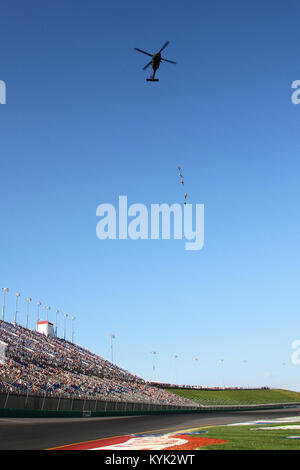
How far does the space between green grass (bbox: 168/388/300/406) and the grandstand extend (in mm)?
35643

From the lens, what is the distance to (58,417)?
43281 millimetres

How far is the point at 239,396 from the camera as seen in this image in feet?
485

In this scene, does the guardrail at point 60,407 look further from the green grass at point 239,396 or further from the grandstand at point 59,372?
the green grass at point 239,396

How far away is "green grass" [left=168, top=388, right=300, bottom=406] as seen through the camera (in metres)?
131

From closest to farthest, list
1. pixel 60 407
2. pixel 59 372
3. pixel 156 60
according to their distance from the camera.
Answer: pixel 156 60 → pixel 60 407 → pixel 59 372

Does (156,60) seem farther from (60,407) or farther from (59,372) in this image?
(59,372)

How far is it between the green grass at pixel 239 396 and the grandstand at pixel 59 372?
35.6 metres

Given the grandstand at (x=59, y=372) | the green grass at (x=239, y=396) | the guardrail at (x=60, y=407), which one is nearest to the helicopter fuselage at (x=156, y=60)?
the guardrail at (x=60, y=407)

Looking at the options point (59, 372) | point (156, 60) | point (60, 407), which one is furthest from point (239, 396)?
point (156, 60)

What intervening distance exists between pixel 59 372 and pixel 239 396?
10001 cm

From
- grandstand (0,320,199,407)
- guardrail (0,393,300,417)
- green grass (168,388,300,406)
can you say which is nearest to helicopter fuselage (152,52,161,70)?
guardrail (0,393,300,417)

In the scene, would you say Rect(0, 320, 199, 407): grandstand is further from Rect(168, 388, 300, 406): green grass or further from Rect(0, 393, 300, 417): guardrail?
Rect(168, 388, 300, 406): green grass
